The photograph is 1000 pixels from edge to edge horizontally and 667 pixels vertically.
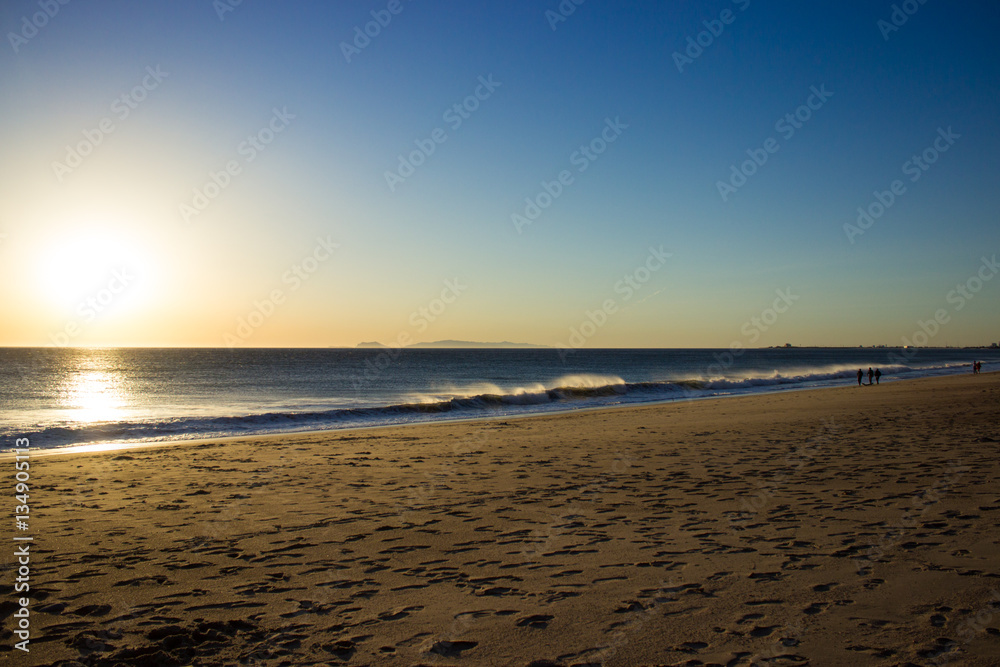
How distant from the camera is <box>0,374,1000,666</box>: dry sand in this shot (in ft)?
14.9

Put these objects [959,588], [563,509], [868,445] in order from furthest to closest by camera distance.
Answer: [868,445], [563,509], [959,588]

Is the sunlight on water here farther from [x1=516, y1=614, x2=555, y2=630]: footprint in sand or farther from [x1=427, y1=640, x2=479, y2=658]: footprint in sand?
[x1=516, y1=614, x2=555, y2=630]: footprint in sand

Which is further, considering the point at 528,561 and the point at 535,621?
the point at 528,561

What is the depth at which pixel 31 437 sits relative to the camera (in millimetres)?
20234

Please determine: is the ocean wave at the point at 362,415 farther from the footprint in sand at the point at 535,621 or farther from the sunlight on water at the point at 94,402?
the footprint in sand at the point at 535,621

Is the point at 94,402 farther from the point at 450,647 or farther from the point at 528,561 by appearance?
the point at 450,647

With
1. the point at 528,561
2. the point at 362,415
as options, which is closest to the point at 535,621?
the point at 528,561

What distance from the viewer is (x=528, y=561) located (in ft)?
21.4

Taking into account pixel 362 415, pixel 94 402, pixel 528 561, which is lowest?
pixel 528 561

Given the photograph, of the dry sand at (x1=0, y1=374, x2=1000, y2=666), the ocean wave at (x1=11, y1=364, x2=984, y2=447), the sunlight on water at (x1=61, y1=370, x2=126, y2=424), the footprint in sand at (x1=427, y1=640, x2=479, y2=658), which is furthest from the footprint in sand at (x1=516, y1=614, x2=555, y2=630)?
the sunlight on water at (x1=61, y1=370, x2=126, y2=424)

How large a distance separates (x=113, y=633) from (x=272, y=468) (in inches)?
338

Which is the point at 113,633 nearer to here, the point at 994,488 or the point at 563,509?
the point at 563,509

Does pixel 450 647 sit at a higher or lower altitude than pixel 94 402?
lower

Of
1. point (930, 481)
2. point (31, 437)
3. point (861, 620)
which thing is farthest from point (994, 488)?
point (31, 437)
